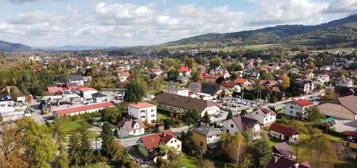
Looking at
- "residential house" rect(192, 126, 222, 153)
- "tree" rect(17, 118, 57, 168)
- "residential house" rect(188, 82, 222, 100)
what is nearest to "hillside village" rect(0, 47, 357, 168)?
"residential house" rect(192, 126, 222, 153)

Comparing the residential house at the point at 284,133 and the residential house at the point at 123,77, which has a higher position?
the residential house at the point at 123,77

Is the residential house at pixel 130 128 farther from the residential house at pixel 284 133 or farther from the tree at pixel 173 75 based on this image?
the tree at pixel 173 75

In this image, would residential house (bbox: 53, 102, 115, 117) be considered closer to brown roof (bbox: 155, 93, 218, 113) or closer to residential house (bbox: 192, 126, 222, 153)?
brown roof (bbox: 155, 93, 218, 113)

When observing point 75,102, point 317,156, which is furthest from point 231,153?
point 75,102

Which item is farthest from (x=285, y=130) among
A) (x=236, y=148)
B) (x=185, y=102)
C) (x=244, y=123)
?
(x=185, y=102)

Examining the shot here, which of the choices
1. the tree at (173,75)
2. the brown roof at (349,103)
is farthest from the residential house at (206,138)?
the tree at (173,75)
